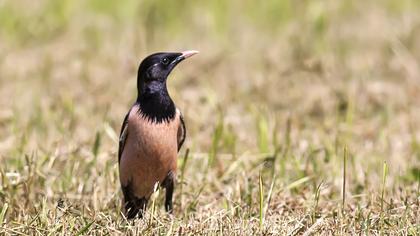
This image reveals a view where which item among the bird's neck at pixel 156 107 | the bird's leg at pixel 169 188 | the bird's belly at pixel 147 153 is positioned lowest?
the bird's leg at pixel 169 188

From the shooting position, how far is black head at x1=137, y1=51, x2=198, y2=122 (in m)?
6.12

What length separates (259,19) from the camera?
1099 cm

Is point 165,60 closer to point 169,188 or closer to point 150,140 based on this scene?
point 150,140

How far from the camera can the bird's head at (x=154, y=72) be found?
20.4 ft

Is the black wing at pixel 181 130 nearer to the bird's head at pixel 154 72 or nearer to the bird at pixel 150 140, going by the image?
the bird at pixel 150 140

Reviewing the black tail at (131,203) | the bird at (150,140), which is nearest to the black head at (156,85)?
the bird at (150,140)

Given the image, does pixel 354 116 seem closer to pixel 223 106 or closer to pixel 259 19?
pixel 223 106

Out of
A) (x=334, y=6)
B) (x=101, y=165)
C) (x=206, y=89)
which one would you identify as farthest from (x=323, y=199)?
(x=334, y=6)

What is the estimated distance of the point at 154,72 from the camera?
20.4 ft

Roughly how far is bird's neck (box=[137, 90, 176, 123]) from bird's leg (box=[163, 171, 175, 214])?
36 centimetres

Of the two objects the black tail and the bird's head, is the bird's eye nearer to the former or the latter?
the bird's head

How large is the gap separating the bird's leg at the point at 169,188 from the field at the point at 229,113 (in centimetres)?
9

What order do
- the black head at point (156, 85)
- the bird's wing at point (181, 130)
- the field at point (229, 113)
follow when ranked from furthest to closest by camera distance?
the bird's wing at point (181, 130) → the black head at point (156, 85) → the field at point (229, 113)

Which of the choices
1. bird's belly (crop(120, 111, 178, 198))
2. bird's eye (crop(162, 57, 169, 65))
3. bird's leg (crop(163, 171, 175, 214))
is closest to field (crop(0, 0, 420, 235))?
bird's leg (crop(163, 171, 175, 214))
